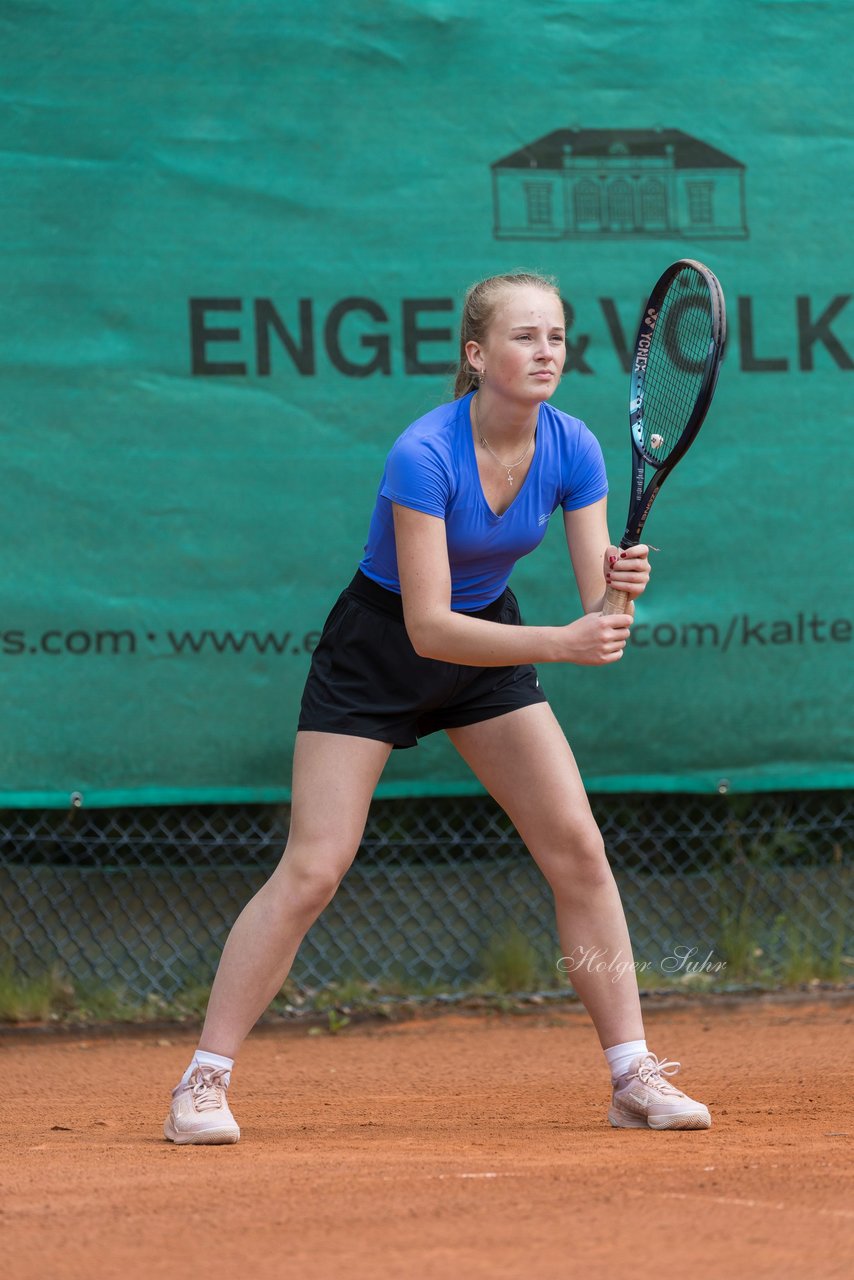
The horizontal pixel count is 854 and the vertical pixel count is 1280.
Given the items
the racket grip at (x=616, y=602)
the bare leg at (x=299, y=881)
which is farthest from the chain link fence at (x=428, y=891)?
the racket grip at (x=616, y=602)

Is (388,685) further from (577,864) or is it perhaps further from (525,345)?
(525,345)

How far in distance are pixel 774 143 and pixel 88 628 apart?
7.83ft

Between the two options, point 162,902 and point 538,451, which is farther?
point 162,902

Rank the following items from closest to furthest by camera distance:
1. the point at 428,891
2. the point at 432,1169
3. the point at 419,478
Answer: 1. the point at 432,1169
2. the point at 419,478
3. the point at 428,891

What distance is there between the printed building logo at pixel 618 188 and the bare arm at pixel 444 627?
6.16 feet

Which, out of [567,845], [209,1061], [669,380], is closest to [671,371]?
[669,380]

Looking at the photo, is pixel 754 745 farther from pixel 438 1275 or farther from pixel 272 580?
pixel 438 1275

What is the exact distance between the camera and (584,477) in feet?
9.71

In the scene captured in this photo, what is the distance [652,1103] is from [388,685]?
0.92 metres

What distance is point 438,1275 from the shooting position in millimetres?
1958

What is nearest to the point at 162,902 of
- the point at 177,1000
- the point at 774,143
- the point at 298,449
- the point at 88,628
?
the point at 177,1000

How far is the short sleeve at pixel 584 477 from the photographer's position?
295 centimetres

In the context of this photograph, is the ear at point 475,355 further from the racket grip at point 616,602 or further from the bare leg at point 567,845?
the bare leg at point 567,845

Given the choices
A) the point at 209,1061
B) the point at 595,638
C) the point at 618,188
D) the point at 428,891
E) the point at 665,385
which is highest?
the point at 618,188
